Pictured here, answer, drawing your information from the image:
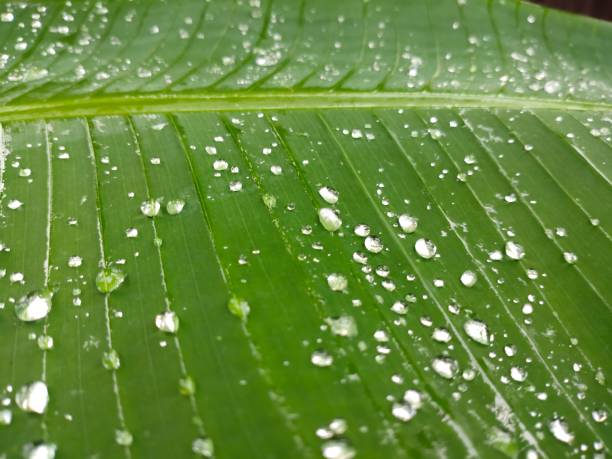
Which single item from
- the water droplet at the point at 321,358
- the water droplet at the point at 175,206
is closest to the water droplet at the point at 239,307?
the water droplet at the point at 321,358

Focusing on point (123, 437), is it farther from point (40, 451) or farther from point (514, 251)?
point (514, 251)

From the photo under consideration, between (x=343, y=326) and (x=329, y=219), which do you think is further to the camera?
(x=329, y=219)

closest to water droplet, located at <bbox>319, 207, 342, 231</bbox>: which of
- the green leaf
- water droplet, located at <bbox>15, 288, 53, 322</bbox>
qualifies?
the green leaf

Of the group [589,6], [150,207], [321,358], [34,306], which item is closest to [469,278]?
[321,358]

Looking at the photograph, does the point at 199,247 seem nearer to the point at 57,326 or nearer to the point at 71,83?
the point at 57,326

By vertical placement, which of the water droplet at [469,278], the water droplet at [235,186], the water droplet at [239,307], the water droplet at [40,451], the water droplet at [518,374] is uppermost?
the water droplet at [235,186]

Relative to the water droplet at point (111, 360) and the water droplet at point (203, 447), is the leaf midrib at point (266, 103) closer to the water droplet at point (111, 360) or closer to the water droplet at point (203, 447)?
the water droplet at point (111, 360)
